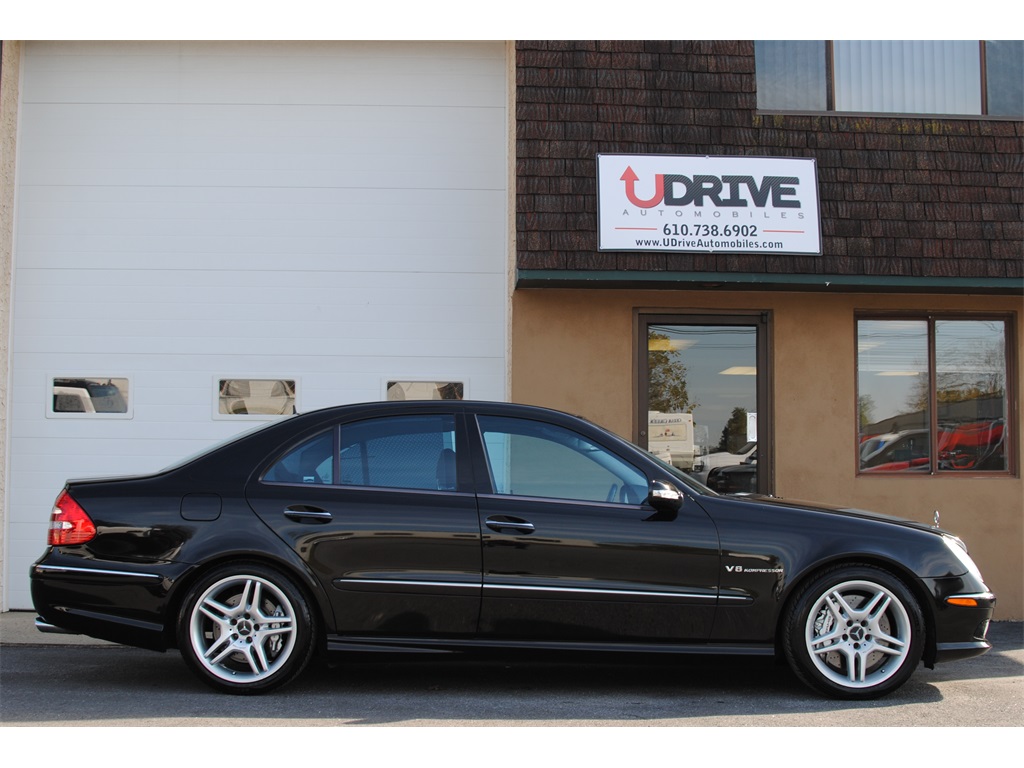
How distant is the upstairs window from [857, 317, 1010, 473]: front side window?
1.86 m

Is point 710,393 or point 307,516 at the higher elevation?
point 710,393

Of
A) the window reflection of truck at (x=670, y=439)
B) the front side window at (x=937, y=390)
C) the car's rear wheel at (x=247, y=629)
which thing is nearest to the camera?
the car's rear wheel at (x=247, y=629)

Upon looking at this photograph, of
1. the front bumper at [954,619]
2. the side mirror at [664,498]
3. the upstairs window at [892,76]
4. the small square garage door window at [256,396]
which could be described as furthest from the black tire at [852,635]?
the small square garage door window at [256,396]

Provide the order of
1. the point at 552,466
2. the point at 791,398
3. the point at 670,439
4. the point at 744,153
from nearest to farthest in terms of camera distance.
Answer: the point at 552,466, the point at 744,153, the point at 791,398, the point at 670,439

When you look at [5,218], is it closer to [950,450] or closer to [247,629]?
[247,629]

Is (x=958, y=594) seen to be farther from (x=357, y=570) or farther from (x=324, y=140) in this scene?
(x=324, y=140)

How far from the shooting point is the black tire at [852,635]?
5.37 meters

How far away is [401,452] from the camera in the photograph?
557 centimetres

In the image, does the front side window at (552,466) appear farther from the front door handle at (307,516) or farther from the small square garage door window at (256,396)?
the small square garage door window at (256,396)

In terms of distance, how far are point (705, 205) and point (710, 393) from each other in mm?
1597

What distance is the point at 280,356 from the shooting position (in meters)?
8.98

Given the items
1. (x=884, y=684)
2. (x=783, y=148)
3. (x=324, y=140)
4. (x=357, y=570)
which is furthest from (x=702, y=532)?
(x=324, y=140)

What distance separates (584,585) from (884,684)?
65.7 inches

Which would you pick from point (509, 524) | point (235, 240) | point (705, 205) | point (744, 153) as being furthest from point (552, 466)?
point (235, 240)
